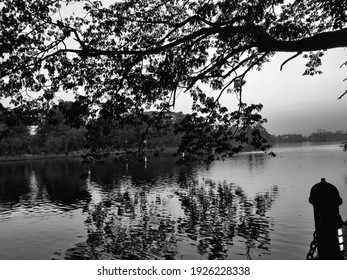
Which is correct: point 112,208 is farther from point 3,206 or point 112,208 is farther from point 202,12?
point 202,12

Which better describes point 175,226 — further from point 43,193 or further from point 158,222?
point 43,193

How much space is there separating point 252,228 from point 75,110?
16759 mm

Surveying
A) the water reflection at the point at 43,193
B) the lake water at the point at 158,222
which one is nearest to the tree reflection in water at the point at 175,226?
the lake water at the point at 158,222

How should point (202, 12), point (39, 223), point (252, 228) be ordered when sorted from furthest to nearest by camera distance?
point (39, 223) → point (252, 228) → point (202, 12)

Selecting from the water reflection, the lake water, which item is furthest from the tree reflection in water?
the water reflection

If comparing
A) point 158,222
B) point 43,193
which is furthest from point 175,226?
point 43,193

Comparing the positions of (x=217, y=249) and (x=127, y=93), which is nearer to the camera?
(x=127, y=93)

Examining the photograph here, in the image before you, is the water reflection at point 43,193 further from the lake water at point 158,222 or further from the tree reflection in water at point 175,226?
the tree reflection in water at point 175,226

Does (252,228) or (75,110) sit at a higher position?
(75,110)

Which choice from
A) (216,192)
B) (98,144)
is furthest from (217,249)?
(216,192)

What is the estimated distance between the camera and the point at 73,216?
86.4 feet
